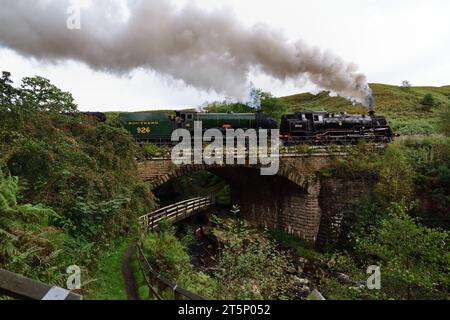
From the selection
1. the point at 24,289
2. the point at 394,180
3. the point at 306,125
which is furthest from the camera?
the point at 306,125

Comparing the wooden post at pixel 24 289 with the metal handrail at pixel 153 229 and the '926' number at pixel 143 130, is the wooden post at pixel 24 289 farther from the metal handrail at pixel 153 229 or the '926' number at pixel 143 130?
the '926' number at pixel 143 130

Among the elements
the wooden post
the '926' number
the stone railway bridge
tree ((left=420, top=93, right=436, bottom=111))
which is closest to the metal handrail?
the wooden post

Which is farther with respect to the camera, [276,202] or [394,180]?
[276,202]

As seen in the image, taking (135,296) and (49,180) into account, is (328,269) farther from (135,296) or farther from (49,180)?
(49,180)

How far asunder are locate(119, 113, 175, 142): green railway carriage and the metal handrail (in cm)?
507

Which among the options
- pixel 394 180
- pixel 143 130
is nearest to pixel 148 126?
pixel 143 130

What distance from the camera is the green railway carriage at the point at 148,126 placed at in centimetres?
2236

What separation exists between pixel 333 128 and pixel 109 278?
62.8 feet

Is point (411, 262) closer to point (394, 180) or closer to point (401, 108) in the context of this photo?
point (394, 180)

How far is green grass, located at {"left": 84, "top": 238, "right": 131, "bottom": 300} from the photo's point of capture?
820cm

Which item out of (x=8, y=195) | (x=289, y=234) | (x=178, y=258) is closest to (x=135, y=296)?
(x=178, y=258)

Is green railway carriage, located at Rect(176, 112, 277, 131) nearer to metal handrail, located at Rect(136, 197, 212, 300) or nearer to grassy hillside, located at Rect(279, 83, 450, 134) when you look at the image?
metal handrail, located at Rect(136, 197, 212, 300)

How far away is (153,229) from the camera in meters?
16.9
